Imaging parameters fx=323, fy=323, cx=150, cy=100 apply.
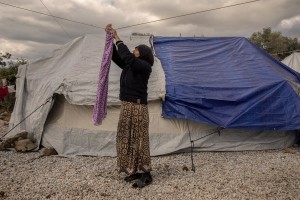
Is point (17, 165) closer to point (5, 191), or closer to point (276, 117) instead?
point (5, 191)

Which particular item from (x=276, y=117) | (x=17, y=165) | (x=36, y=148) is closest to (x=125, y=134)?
(x=17, y=165)

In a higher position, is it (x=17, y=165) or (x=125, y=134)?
(x=125, y=134)

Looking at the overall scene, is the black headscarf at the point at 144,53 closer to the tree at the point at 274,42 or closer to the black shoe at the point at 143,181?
the black shoe at the point at 143,181

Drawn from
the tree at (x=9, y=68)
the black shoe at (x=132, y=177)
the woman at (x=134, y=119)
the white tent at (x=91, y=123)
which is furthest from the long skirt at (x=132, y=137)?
the tree at (x=9, y=68)

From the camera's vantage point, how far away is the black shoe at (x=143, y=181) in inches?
165

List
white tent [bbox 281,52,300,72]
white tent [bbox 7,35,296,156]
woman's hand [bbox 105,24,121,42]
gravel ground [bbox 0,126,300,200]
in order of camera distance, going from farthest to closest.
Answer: white tent [bbox 281,52,300,72], white tent [bbox 7,35,296,156], woman's hand [bbox 105,24,121,42], gravel ground [bbox 0,126,300,200]

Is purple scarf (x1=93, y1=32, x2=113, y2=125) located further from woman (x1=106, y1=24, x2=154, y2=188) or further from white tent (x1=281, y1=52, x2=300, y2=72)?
white tent (x1=281, y1=52, x2=300, y2=72)

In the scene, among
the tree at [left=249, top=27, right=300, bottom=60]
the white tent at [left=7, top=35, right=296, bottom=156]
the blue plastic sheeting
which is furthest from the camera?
the tree at [left=249, top=27, right=300, bottom=60]

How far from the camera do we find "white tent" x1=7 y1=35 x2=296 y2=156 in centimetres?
562

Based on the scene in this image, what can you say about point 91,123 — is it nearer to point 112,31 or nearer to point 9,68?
point 112,31

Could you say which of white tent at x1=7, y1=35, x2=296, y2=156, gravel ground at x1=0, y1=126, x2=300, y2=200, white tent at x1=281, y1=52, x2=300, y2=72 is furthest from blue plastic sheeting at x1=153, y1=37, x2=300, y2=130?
white tent at x1=281, y1=52, x2=300, y2=72

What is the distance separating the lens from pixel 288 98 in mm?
6129

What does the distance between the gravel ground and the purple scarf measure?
881 millimetres

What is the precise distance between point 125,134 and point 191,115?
5.97 ft
